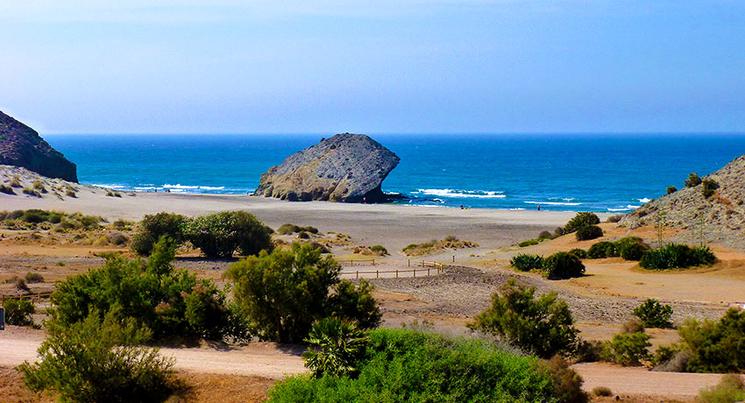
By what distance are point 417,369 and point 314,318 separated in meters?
7.83

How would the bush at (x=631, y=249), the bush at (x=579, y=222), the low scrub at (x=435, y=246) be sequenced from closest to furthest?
1. the bush at (x=631, y=249)
2. the low scrub at (x=435, y=246)
3. the bush at (x=579, y=222)

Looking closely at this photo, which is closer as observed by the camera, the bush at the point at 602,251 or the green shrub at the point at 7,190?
the bush at the point at 602,251

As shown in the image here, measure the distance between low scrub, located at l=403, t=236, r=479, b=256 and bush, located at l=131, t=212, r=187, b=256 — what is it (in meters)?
13.8

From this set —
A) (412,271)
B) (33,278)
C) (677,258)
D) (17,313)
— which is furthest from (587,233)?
(17,313)

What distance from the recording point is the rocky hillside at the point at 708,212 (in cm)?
5212

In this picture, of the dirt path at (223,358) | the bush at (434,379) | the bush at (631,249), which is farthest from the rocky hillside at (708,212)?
the bush at (434,379)

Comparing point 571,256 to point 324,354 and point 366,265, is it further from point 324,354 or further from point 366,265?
point 324,354

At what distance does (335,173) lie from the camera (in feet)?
352

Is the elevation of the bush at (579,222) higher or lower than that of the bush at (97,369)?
higher

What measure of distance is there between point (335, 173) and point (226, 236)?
191ft

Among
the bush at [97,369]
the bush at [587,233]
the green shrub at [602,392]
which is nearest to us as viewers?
the bush at [97,369]

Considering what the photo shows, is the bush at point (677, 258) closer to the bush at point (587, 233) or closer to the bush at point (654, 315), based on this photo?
the bush at point (587, 233)

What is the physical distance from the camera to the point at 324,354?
1841cm

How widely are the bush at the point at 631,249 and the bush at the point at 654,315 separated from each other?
1666cm
